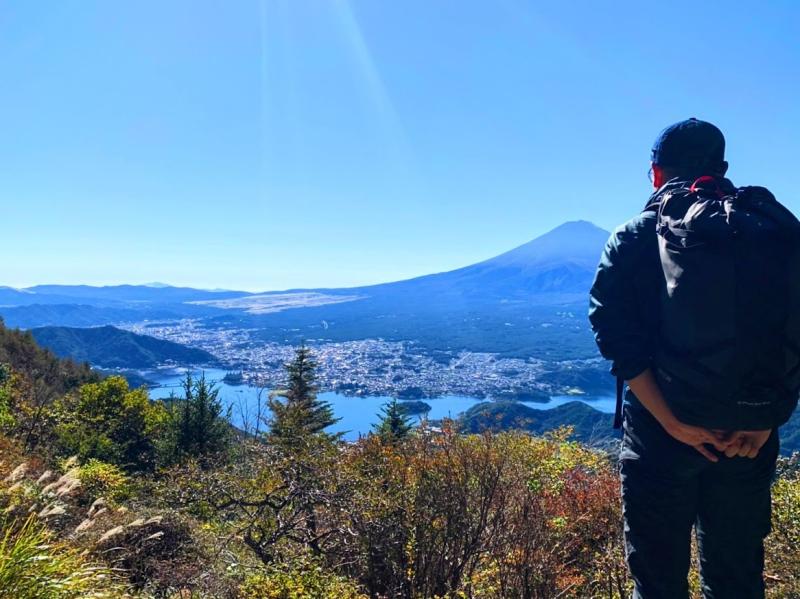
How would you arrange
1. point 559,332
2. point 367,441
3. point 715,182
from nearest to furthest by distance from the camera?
point 715,182 → point 367,441 → point 559,332

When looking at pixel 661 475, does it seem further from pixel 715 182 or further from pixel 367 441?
pixel 367 441

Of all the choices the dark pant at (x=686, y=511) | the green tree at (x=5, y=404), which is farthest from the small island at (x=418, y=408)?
the green tree at (x=5, y=404)

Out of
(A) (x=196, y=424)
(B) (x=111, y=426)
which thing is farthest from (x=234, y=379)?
(A) (x=196, y=424)

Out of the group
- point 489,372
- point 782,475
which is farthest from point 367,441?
point 489,372

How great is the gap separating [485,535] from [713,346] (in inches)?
103

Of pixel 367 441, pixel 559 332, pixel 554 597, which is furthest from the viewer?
pixel 559 332

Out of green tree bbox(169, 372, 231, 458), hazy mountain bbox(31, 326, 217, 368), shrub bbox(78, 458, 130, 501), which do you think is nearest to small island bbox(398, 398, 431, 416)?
shrub bbox(78, 458, 130, 501)

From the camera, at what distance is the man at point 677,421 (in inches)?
47.3

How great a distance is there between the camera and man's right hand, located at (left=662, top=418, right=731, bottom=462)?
124 cm

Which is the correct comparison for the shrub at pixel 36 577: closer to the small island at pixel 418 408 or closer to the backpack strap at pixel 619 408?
the backpack strap at pixel 619 408

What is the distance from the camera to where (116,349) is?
104 m

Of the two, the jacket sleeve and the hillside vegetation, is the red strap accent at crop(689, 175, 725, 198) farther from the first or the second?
the hillside vegetation

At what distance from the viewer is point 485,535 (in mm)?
3252

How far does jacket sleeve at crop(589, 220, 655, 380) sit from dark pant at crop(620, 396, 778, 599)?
0.73ft
